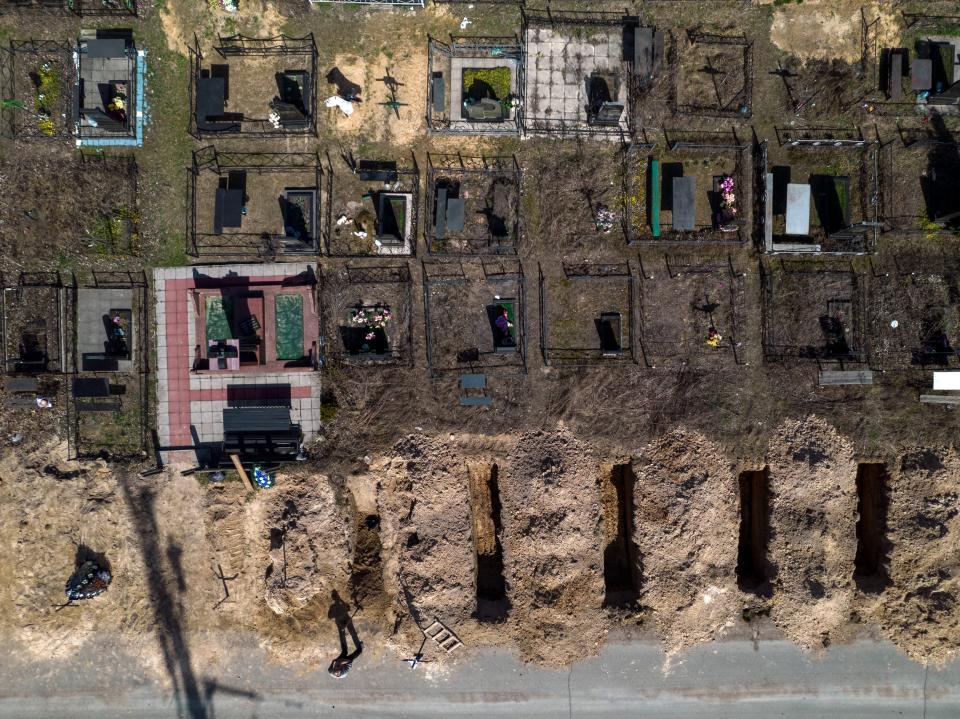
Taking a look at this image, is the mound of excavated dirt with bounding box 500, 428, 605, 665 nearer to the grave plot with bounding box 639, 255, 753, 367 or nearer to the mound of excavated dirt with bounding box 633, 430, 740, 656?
the mound of excavated dirt with bounding box 633, 430, 740, 656

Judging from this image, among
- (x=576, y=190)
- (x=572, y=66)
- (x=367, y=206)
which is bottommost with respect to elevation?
(x=367, y=206)

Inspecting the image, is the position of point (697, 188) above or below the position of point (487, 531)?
above

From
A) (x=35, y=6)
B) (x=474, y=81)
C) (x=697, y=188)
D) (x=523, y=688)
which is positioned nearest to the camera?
(x=35, y=6)

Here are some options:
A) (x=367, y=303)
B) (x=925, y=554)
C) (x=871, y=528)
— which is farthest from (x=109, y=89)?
(x=925, y=554)

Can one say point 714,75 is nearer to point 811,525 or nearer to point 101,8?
point 811,525

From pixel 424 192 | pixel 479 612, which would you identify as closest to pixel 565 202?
pixel 424 192

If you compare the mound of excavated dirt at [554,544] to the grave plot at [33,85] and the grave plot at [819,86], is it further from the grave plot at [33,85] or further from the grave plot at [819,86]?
the grave plot at [33,85]
